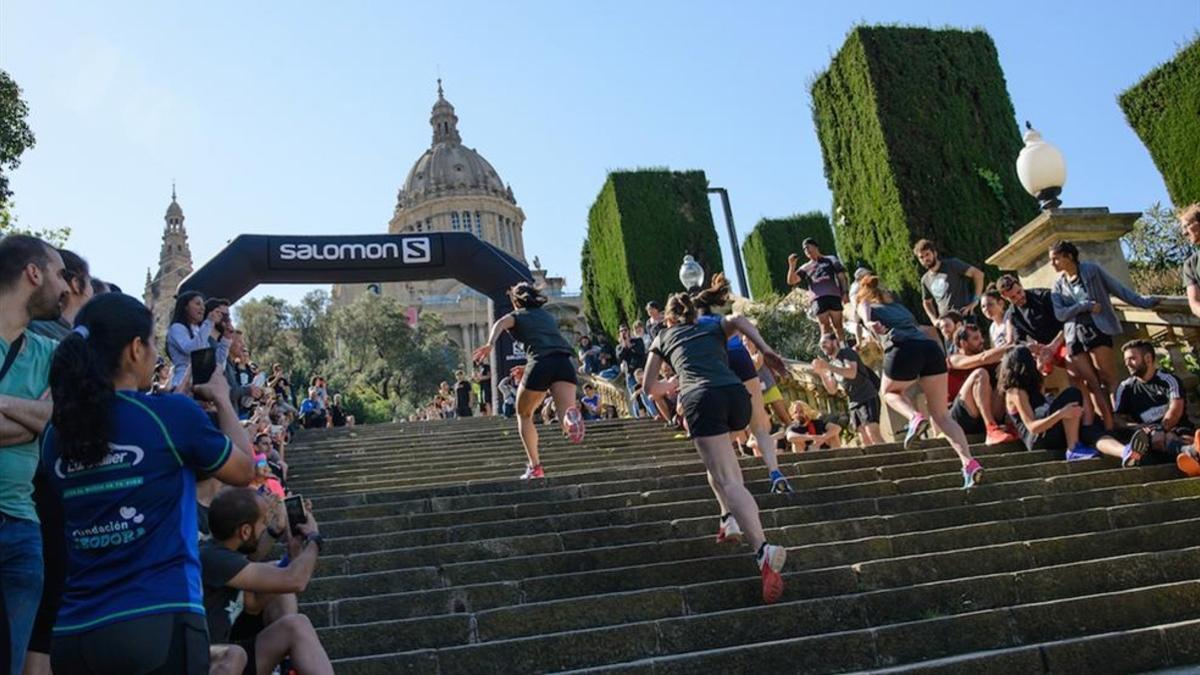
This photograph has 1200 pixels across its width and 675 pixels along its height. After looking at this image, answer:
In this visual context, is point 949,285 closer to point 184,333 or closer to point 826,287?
point 826,287

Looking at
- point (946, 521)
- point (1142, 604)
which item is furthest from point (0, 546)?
point (946, 521)

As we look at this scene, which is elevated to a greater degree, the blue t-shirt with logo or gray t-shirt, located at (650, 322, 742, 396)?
gray t-shirt, located at (650, 322, 742, 396)

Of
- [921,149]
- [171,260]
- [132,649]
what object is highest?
[171,260]

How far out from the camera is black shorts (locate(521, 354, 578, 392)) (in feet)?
26.0

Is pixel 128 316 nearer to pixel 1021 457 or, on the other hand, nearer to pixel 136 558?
pixel 136 558

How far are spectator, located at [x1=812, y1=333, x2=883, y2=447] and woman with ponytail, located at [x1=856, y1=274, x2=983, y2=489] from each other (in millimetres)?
1567

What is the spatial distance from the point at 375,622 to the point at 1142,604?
12.9 ft

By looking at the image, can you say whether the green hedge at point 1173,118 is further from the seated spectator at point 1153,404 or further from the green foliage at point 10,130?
the green foliage at point 10,130

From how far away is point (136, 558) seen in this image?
2.46 m

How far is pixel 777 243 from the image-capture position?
2877cm

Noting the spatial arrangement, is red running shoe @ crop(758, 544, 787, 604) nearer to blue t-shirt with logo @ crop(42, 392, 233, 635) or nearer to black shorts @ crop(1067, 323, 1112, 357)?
blue t-shirt with logo @ crop(42, 392, 233, 635)

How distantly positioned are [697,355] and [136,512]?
3667 mm

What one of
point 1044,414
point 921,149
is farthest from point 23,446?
point 921,149

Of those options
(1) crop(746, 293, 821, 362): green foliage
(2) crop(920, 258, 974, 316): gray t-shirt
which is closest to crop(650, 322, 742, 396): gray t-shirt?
(2) crop(920, 258, 974, 316): gray t-shirt
